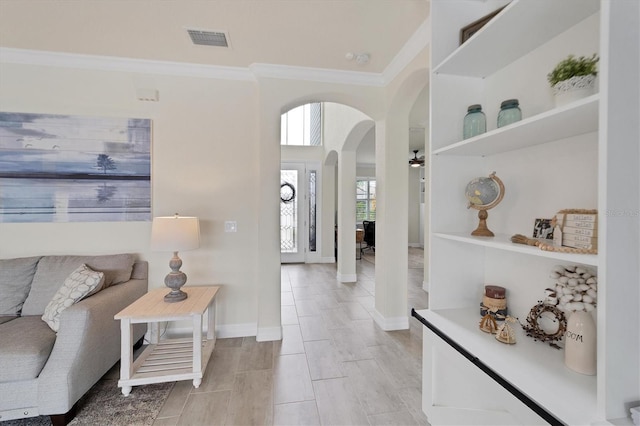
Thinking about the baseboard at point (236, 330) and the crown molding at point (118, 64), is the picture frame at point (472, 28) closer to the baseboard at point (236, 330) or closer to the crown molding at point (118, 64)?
the crown molding at point (118, 64)

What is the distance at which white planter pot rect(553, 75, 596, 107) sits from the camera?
947mm

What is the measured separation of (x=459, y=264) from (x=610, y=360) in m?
0.80

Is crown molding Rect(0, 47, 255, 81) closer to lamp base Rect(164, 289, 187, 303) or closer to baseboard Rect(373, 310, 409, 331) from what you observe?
lamp base Rect(164, 289, 187, 303)

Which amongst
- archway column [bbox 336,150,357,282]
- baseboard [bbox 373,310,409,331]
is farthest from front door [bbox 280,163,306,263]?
baseboard [bbox 373,310,409,331]

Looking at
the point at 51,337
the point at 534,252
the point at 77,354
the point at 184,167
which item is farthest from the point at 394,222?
the point at 51,337

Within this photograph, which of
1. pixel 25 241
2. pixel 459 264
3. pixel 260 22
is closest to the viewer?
pixel 459 264

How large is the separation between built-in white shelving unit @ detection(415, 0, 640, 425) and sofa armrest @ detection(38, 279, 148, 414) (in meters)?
2.04

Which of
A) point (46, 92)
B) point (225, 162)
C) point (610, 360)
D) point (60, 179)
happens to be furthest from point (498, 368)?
point (46, 92)

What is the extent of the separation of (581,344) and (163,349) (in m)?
2.80

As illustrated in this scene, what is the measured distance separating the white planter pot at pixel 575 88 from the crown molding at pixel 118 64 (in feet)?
8.67

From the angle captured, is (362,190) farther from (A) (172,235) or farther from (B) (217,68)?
(A) (172,235)

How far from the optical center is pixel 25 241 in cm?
257

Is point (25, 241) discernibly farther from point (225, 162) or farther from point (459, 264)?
point (459, 264)

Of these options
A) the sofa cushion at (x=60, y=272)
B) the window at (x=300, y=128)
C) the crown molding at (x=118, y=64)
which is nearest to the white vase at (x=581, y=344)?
the sofa cushion at (x=60, y=272)
